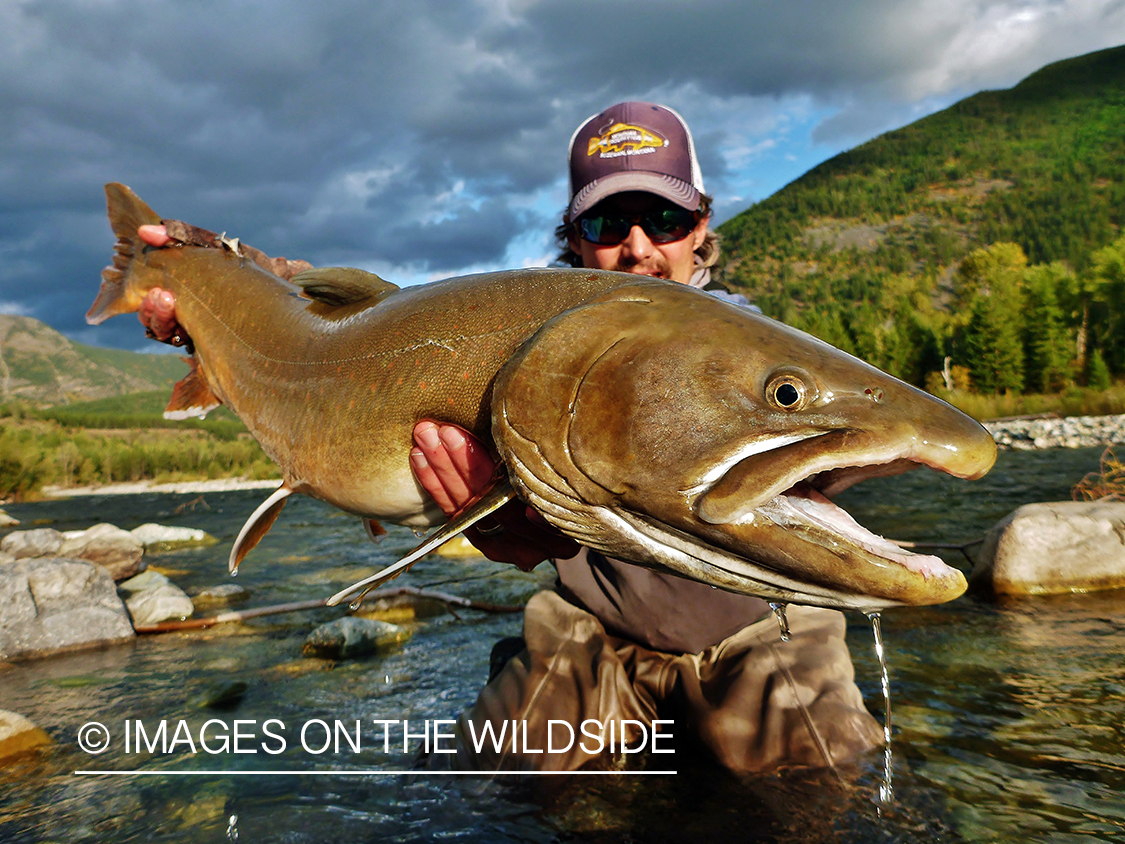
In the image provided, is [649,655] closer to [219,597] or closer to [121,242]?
[121,242]

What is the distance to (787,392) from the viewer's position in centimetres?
152

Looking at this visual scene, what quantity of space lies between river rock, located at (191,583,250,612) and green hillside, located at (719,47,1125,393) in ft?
142

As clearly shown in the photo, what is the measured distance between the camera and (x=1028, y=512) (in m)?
6.54

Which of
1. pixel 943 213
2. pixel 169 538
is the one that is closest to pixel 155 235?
pixel 169 538

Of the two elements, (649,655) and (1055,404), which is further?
(1055,404)

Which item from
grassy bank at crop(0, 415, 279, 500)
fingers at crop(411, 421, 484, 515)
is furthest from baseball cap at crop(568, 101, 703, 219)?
grassy bank at crop(0, 415, 279, 500)

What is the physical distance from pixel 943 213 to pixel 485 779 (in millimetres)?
143101

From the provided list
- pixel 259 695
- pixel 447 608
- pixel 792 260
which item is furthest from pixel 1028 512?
pixel 792 260

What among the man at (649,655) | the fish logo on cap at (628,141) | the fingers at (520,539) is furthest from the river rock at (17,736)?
the fish logo on cap at (628,141)

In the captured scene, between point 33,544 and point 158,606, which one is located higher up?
point 33,544

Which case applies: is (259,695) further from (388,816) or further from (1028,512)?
(1028,512)

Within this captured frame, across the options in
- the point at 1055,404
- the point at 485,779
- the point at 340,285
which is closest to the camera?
the point at 340,285

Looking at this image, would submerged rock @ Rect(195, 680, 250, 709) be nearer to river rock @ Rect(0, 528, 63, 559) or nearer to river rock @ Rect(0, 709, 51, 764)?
river rock @ Rect(0, 709, 51, 764)

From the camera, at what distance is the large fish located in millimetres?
1427
